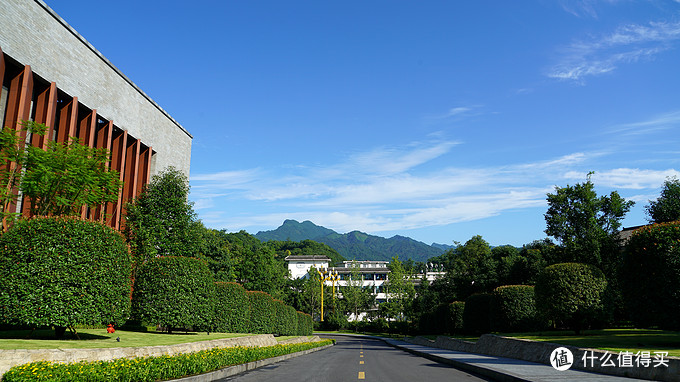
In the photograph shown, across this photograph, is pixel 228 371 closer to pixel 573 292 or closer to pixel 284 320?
pixel 573 292

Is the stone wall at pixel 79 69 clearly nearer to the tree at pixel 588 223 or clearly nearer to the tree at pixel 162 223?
the tree at pixel 162 223

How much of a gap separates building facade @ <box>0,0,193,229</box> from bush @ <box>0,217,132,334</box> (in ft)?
34.2

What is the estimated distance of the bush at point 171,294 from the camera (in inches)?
735

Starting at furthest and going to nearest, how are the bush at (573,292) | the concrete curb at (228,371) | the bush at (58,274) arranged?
the bush at (573,292), the bush at (58,274), the concrete curb at (228,371)

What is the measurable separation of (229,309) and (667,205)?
36861mm

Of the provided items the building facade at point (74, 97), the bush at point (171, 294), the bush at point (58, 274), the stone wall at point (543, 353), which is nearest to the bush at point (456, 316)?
the stone wall at point (543, 353)

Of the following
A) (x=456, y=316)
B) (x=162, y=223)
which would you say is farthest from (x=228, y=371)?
(x=456, y=316)

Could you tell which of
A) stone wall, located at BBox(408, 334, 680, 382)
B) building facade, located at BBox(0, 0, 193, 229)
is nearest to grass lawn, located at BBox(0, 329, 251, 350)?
building facade, located at BBox(0, 0, 193, 229)

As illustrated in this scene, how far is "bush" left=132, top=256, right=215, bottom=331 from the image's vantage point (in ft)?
61.3

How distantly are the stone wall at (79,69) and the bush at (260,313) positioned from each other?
16.4 metres

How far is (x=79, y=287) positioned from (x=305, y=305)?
7581cm

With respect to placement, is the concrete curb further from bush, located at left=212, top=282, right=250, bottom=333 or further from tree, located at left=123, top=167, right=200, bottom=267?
tree, located at left=123, top=167, right=200, bottom=267

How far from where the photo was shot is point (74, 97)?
92.1 ft

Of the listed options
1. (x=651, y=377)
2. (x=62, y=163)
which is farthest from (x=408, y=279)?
(x=651, y=377)
